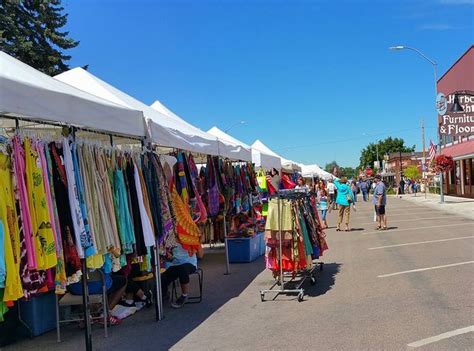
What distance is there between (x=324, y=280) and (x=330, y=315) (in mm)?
2328

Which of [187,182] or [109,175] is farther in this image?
[187,182]

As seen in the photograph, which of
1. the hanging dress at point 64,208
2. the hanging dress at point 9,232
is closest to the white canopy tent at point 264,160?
the hanging dress at point 64,208

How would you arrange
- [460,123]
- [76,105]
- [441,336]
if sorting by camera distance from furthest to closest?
[460,123], [441,336], [76,105]

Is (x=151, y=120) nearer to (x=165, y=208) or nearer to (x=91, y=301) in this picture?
(x=165, y=208)

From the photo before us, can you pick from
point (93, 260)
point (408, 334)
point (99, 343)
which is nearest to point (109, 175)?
point (93, 260)

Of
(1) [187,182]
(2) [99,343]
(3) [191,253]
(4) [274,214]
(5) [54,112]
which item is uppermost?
(5) [54,112]

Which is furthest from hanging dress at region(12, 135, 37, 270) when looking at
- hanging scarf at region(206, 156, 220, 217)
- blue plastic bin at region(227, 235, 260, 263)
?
blue plastic bin at region(227, 235, 260, 263)

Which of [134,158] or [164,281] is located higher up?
[134,158]

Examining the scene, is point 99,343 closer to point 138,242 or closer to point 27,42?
point 138,242

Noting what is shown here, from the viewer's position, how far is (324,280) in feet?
29.0

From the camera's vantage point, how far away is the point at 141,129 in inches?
256

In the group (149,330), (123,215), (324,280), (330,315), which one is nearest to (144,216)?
(123,215)

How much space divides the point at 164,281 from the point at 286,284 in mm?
2135

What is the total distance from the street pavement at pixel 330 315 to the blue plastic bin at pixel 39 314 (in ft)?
0.56
